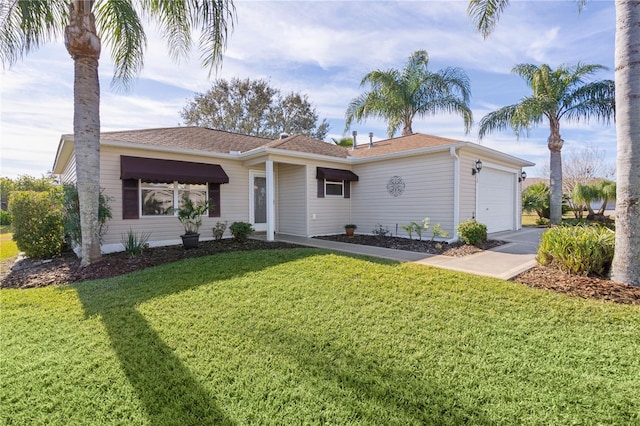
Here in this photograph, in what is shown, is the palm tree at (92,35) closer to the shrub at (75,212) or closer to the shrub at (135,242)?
the shrub at (75,212)

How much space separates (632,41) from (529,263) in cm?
453

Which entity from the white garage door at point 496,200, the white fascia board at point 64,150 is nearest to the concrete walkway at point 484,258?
the white garage door at point 496,200

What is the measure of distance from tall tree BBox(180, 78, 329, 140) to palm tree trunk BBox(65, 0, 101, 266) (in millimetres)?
23408

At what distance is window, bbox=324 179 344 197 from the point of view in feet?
44.0

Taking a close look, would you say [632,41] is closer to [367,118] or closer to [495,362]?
[495,362]

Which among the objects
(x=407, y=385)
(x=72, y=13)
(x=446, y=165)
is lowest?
(x=407, y=385)

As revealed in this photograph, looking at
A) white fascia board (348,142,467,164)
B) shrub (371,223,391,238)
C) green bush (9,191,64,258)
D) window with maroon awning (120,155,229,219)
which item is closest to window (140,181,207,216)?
window with maroon awning (120,155,229,219)

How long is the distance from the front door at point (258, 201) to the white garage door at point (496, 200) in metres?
8.74

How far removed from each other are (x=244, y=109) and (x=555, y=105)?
2546 cm

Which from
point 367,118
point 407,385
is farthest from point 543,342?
point 367,118

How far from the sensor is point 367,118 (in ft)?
62.5

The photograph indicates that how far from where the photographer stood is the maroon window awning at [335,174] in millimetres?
12758

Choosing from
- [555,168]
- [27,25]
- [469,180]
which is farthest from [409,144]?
[27,25]

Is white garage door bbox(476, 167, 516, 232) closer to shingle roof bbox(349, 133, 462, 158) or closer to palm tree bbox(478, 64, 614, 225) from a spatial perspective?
shingle roof bbox(349, 133, 462, 158)
